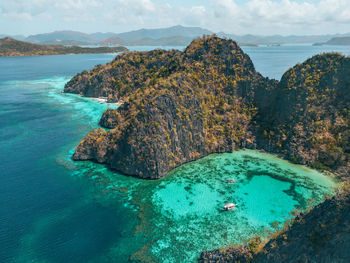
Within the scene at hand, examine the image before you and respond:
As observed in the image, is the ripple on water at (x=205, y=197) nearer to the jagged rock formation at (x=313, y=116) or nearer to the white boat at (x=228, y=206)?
the white boat at (x=228, y=206)

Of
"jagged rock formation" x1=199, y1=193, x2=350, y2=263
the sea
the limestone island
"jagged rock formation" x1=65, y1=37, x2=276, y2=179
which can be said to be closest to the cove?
the sea

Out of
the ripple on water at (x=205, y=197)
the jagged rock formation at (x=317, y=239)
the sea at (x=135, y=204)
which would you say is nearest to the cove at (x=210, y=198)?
the ripple on water at (x=205, y=197)

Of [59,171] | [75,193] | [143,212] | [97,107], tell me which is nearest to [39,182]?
[59,171]

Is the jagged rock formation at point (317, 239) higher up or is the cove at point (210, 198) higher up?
the jagged rock formation at point (317, 239)

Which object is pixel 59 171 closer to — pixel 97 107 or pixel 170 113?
pixel 170 113

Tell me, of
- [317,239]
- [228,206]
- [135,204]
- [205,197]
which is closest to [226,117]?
[205,197]
